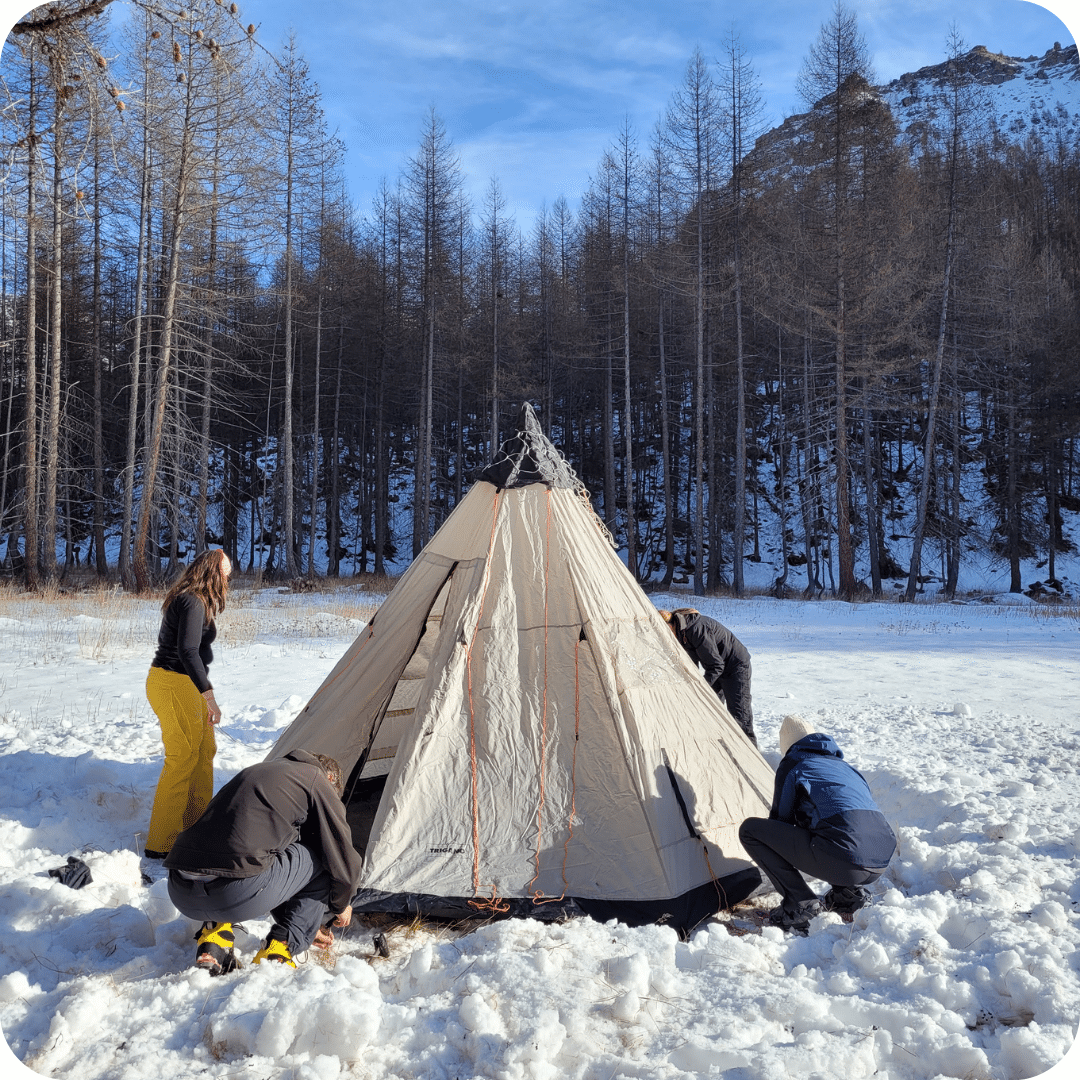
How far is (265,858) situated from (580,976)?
1368 millimetres

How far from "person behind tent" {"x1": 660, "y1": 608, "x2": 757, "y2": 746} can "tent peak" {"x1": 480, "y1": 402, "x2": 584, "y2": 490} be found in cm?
138

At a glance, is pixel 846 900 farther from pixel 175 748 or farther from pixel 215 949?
pixel 175 748

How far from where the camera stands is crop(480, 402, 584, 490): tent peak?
15.4 ft

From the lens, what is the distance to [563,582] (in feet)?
14.9

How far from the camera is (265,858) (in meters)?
3.12

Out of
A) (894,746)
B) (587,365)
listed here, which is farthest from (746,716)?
(587,365)

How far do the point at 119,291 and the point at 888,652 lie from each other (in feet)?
88.6

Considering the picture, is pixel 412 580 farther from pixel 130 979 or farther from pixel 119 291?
pixel 119 291

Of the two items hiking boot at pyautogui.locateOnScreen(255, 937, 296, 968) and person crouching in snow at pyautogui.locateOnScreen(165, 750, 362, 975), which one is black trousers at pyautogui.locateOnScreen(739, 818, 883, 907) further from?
hiking boot at pyautogui.locateOnScreen(255, 937, 296, 968)

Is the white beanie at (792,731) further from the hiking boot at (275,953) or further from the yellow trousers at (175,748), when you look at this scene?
the yellow trousers at (175,748)

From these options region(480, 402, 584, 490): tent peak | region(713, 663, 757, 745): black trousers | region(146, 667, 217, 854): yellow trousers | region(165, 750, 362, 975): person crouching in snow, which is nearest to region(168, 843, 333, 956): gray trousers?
region(165, 750, 362, 975): person crouching in snow

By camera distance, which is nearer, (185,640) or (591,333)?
(185,640)

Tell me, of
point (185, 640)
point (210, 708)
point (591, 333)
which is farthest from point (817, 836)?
point (591, 333)

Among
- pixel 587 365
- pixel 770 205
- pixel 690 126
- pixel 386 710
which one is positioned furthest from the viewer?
pixel 587 365
